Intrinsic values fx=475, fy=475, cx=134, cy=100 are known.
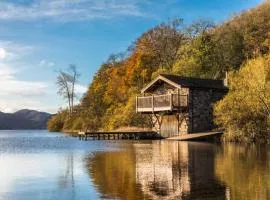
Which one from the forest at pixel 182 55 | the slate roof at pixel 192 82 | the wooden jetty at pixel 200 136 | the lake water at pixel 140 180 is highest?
the forest at pixel 182 55

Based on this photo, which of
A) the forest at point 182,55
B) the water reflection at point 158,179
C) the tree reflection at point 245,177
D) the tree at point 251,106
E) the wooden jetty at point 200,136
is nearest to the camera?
the tree reflection at point 245,177

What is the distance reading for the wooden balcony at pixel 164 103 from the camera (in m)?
48.2

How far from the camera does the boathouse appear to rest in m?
48.4

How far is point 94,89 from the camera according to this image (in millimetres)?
91000

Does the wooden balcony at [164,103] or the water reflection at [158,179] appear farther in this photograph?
the wooden balcony at [164,103]

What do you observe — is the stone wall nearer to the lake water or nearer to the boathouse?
the boathouse

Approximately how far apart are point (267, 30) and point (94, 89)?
36.8m

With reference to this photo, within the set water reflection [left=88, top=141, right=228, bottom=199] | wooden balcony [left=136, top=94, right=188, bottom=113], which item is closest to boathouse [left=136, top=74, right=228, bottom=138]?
wooden balcony [left=136, top=94, right=188, bottom=113]

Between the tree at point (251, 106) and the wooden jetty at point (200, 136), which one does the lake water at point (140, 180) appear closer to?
the tree at point (251, 106)

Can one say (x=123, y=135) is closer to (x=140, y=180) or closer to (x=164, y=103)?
(x=164, y=103)

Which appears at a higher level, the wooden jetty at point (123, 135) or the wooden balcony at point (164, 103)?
the wooden balcony at point (164, 103)

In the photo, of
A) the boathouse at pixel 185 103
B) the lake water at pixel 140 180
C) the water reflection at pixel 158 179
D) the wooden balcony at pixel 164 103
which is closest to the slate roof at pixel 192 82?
the boathouse at pixel 185 103

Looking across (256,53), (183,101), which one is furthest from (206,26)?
(183,101)

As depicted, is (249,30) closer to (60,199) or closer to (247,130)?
(247,130)
